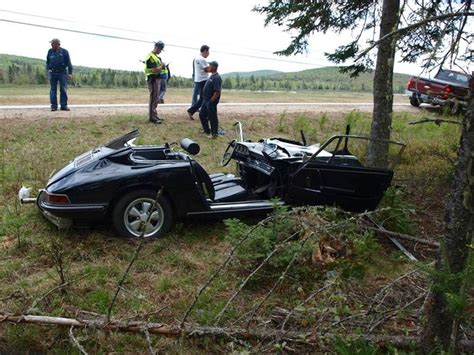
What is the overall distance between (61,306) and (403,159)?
28.6ft

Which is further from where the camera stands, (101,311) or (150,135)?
(150,135)

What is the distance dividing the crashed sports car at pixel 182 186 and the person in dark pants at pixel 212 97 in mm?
4358

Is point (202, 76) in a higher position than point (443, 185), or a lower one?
higher

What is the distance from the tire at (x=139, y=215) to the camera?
209 inches

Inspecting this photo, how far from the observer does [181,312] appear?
418 centimetres

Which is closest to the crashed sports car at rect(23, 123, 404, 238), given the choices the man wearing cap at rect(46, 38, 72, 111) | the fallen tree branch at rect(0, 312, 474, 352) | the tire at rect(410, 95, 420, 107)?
the fallen tree branch at rect(0, 312, 474, 352)

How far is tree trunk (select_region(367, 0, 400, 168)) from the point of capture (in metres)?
7.76

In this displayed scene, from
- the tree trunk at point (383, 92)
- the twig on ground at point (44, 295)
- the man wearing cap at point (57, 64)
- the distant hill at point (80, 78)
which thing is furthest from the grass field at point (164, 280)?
the distant hill at point (80, 78)

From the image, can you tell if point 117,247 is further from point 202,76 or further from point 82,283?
point 202,76

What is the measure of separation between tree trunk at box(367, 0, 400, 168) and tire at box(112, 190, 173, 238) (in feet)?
13.9

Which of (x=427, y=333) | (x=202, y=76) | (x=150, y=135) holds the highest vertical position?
(x=202, y=76)

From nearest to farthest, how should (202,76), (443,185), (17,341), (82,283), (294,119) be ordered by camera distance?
(17,341), (82,283), (443,185), (202,76), (294,119)

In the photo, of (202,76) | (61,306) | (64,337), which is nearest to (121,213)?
(61,306)

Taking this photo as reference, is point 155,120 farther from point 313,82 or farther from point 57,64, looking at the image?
point 313,82
